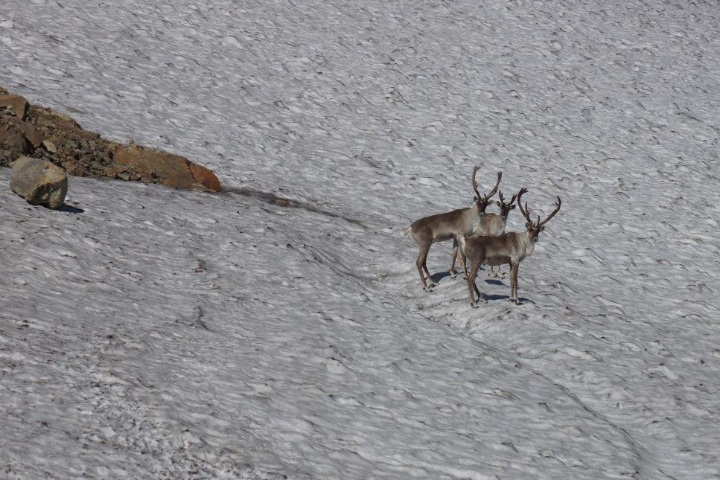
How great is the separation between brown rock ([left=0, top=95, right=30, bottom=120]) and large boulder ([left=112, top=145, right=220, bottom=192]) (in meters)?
1.92

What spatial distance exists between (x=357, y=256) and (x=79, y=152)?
5.92 m

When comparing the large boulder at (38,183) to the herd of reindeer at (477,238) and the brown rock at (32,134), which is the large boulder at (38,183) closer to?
the brown rock at (32,134)

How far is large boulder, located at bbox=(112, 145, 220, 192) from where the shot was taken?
18.1 meters

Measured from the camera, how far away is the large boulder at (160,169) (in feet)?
59.4

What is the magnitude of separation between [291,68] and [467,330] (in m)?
14.0

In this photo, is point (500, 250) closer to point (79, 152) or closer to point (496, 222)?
point (496, 222)

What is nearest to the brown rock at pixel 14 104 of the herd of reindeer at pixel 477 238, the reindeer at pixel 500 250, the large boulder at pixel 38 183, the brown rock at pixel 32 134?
the brown rock at pixel 32 134

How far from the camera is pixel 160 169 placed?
60.3ft

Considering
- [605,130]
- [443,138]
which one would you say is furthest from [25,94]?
[605,130]

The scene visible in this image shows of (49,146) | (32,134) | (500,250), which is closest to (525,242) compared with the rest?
(500,250)

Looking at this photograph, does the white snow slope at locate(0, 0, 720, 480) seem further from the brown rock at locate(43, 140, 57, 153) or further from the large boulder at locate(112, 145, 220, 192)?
the brown rock at locate(43, 140, 57, 153)

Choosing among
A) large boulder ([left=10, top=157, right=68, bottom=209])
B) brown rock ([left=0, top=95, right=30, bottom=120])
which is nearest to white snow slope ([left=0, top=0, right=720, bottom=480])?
large boulder ([left=10, top=157, right=68, bottom=209])

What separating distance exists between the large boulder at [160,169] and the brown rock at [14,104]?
1925mm

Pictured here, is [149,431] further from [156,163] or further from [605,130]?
[605,130]
